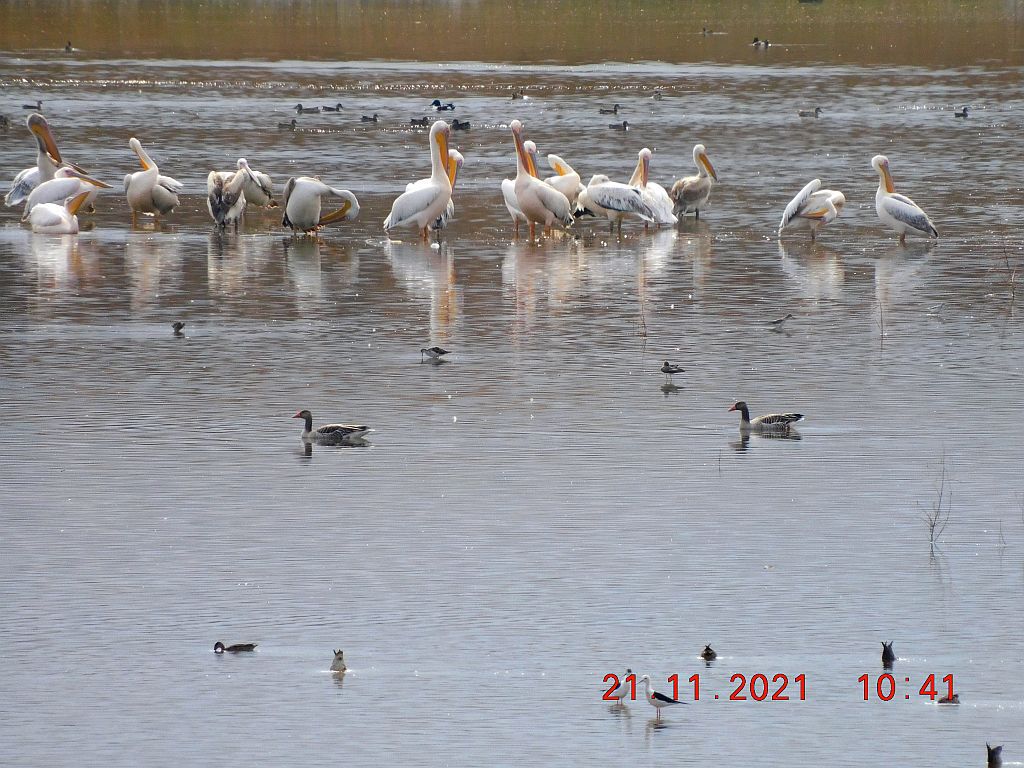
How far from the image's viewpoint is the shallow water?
6.34m

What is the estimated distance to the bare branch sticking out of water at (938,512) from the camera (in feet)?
26.6

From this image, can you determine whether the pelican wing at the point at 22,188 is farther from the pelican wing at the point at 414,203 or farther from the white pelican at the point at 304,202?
the pelican wing at the point at 414,203

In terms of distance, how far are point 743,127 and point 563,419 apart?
62.6 feet

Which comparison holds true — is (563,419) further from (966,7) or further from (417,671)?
(966,7)

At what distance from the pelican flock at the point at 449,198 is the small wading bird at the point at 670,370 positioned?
626 cm

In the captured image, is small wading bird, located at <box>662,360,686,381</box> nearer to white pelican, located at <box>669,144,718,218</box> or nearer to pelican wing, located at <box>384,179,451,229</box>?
pelican wing, located at <box>384,179,451,229</box>

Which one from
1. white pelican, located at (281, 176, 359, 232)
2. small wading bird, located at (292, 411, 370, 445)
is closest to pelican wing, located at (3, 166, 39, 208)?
white pelican, located at (281, 176, 359, 232)

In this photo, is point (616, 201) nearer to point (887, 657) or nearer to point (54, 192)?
point (54, 192)

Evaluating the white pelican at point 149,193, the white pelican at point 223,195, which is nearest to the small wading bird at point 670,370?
the white pelican at point 223,195

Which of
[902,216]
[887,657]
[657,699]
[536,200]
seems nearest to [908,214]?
[902,216]

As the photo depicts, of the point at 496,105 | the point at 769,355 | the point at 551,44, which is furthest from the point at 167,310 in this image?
the point at 551,44

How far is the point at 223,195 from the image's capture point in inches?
718

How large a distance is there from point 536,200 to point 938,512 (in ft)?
32.3

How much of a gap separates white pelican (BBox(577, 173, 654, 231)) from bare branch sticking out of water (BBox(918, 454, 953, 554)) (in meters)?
Answer: 9.31
